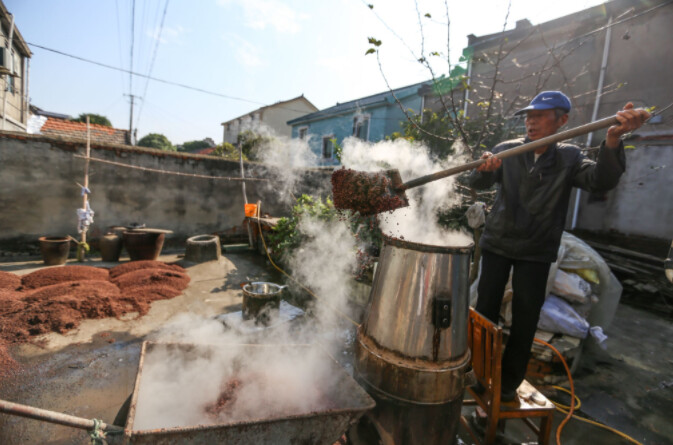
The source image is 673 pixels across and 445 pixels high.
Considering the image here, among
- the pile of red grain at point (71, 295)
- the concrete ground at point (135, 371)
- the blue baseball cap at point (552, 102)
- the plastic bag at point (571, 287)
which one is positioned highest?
the blue baseball cap at point (552, 102)

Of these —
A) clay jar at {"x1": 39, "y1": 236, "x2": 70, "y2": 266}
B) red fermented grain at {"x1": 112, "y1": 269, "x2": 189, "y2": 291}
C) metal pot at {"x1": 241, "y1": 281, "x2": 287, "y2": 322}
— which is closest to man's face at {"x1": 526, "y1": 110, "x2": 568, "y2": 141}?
metal pot at {"x1": 241, "y1": 281, "x2": 287, "y2": 322}

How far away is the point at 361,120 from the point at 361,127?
0.39 meters

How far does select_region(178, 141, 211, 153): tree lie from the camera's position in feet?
159

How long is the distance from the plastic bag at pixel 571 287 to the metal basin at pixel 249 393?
3289mm

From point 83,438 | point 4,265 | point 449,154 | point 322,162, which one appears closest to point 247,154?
point 322,162

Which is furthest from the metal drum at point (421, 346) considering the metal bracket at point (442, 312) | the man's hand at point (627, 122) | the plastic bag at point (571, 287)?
the plastic bag at point (571, 287)

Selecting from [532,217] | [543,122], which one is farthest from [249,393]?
Result: [543,122]

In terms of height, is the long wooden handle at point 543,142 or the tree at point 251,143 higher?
the tree at point 251,143

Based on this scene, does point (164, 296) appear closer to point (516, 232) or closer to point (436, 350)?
point (436, 350)

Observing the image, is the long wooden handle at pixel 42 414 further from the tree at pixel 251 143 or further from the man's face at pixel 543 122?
the tree at pixel 251 143

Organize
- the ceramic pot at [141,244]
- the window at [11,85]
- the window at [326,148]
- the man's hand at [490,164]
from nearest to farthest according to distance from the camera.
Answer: the man's hand at [490,164]
the ceramic pot at [141,244]
the window at [11,85]
the window at [326,148]

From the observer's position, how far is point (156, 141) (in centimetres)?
3912

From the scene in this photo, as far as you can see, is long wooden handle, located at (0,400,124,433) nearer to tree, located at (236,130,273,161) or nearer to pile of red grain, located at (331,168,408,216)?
pile of red grain, located at (331,168,408,216)

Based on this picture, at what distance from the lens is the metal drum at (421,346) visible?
2.13 m
